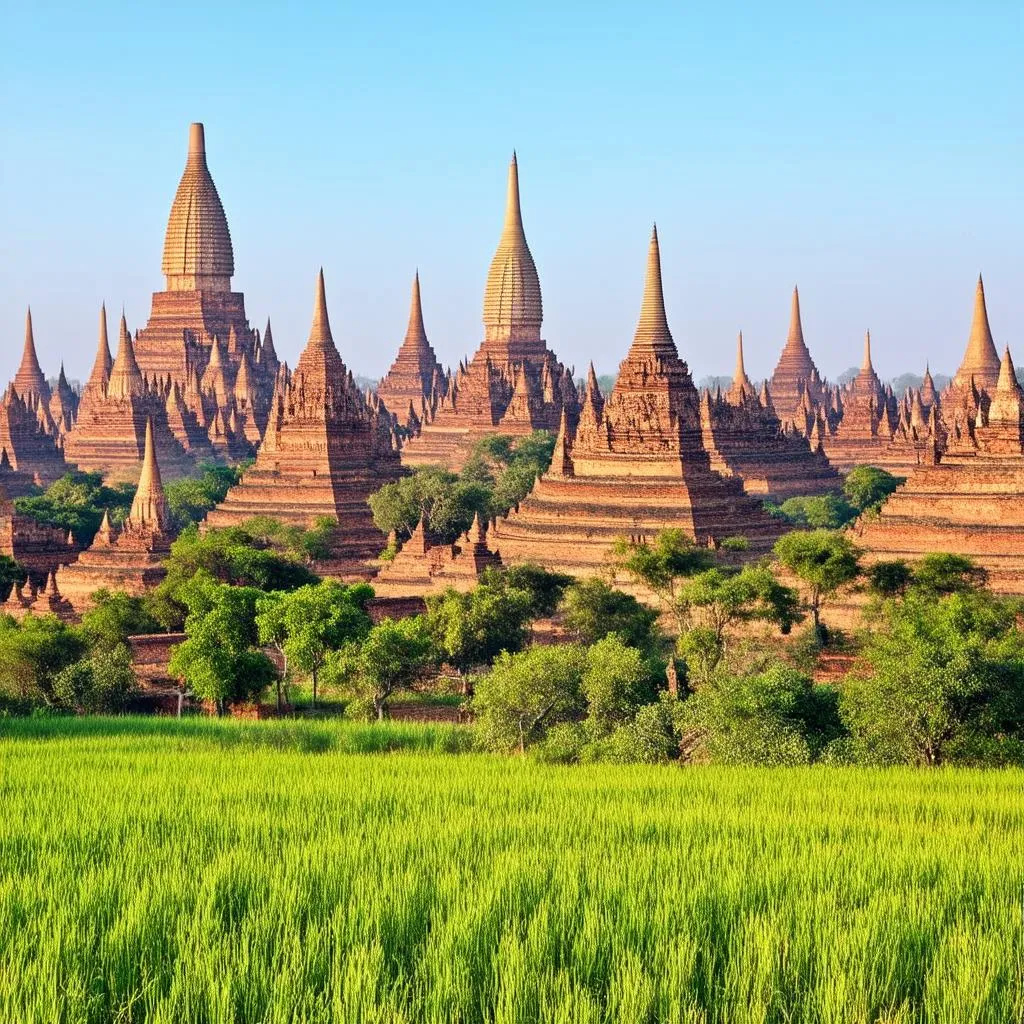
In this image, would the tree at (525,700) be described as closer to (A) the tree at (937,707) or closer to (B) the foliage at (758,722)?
(B) the foliage at (758,722)

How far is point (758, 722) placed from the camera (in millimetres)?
35719

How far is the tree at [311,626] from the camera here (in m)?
45.3

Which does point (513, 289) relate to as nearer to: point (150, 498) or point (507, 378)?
point (507, 378)

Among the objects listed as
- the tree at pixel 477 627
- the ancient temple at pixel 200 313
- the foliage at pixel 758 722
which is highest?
the ancient temple at pixel 200 313

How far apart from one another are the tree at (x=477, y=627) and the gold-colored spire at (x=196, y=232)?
7661 centimetres

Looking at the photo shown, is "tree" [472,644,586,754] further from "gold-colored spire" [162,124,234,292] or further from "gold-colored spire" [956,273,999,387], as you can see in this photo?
"gold-colored spire" [162,124,234,292]

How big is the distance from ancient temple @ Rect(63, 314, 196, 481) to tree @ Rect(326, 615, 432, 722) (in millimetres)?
63273

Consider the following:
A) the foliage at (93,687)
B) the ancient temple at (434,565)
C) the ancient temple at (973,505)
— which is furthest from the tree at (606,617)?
the foliage at (93,687)

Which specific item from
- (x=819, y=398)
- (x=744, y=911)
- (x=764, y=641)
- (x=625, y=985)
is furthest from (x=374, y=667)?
(x=819, y=398)


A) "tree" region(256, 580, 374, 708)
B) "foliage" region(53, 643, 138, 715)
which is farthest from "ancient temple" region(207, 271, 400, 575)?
"foliage" region(53, 643, 138, 715)

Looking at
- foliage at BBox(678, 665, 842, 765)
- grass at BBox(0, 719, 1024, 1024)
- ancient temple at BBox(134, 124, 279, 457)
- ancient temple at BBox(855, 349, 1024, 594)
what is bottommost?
grass at BBox(0, 719, 1024, 1024)

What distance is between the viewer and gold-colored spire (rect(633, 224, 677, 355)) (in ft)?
215

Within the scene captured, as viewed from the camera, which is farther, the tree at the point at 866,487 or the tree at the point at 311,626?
the tree at the point at 866,487

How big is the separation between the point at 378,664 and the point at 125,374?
68215mm
